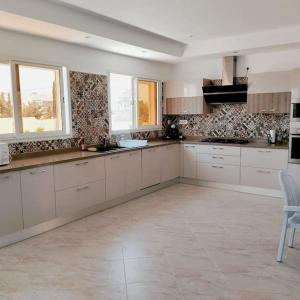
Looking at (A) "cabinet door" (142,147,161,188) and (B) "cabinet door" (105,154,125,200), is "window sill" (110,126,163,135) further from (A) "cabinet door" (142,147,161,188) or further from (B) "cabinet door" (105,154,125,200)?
(B) "cabinet door" (105,154,125,200)

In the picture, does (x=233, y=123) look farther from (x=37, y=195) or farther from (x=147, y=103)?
(x=37, y=195)

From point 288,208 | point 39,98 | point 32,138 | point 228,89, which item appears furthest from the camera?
point 228,89

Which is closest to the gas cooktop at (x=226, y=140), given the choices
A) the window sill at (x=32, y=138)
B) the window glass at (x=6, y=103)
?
the window sill at (x=32, y=138)

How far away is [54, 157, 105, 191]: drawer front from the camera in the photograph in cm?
348

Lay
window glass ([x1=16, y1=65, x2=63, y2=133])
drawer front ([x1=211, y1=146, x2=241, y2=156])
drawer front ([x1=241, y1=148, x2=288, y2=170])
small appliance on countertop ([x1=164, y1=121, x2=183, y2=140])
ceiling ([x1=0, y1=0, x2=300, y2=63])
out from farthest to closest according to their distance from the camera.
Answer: small appliance on countertop ([x1=164, y1=121, x2=183, y2=140])
drawer front ([x1=211, y1=146, x2=241, y2=156])
drawer front ([x1=241, y1=148, x2=288, y2=170])
window glass ([x1=16, y1=65, x2=63, y2=133])
ceiling ([x1=0, y1=0, x2=300, y2=63])

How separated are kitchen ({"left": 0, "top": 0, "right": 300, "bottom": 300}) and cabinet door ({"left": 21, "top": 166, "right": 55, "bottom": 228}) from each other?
0.5 inches

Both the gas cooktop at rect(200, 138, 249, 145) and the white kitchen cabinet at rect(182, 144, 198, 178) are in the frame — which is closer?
the gas cooktop at rect(200, 138, 249, 145)

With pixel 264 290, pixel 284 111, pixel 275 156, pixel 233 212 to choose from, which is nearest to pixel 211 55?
pixel 284 111

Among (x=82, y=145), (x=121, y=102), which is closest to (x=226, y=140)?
(x=121, y=102)

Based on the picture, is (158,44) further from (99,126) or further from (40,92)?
(40,92)

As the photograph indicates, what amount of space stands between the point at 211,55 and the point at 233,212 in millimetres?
2612

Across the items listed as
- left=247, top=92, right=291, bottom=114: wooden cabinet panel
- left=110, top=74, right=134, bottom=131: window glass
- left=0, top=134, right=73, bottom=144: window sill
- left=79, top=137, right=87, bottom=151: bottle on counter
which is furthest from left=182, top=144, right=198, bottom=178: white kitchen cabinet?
left=0, top=134, right=73, bottom=144: window sill

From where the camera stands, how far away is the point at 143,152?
4.73m

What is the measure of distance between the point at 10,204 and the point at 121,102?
2718 millimetres
